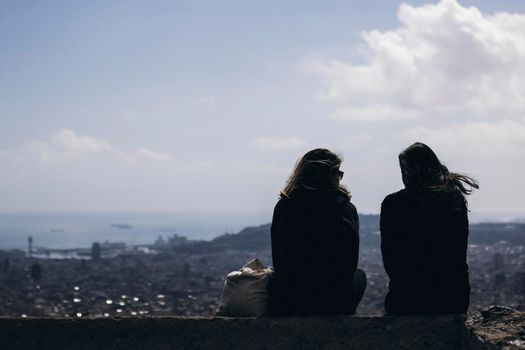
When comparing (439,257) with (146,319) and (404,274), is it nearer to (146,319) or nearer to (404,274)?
(404,274)

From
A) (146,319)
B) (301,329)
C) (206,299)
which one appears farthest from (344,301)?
(206,299)

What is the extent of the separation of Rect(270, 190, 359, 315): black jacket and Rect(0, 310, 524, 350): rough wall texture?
Answer: 162 millimetres

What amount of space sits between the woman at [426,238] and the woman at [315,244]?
0.18 metres

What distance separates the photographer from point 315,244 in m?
3.61

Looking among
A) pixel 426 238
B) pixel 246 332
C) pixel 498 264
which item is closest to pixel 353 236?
pixel 426 238

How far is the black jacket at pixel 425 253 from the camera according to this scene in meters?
3.53

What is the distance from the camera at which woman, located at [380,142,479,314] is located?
354 centimetres

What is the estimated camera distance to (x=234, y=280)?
365 cm

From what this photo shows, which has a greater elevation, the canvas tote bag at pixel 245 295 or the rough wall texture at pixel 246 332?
the canvas tote bag at pixel 245 295

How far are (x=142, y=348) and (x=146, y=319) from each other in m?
0.13

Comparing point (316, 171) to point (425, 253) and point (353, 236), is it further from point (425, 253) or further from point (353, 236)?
point (425, 253)

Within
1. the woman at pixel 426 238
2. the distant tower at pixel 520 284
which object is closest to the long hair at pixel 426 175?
the woman at pixel 426 238

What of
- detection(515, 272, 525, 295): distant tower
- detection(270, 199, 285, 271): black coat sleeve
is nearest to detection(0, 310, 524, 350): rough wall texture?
detection(270, 199, 285, 271): black coat sleeve

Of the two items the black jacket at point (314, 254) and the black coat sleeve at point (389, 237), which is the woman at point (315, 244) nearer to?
the black jacket at point (314, 254)
